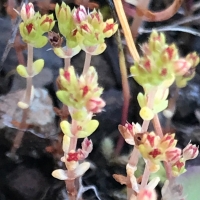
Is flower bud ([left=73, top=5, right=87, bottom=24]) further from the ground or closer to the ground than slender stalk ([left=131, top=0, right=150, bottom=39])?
further from the ground

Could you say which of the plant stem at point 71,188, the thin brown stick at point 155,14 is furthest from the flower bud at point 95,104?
the thin brown stick at point 155,14

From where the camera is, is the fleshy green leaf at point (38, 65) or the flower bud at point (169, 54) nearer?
the flower bud at point (169, 54)

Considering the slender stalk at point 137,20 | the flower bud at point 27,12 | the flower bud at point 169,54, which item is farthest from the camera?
the slender stalk at point 137,20

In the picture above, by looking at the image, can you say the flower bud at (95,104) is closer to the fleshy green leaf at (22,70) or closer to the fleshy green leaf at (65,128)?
the fleshy green leaf at (65,128)

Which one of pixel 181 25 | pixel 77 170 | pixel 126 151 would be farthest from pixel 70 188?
pixel 181 25

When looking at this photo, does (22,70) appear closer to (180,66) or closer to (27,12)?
(27,12)

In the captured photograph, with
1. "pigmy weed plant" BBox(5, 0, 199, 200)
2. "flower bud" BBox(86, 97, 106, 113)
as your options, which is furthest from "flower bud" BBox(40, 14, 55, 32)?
"flower bud" BBox(86, 97, 106, 113)

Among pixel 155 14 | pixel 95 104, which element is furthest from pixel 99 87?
pixel 155 14

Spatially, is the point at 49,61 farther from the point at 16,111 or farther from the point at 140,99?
the point at 140,99

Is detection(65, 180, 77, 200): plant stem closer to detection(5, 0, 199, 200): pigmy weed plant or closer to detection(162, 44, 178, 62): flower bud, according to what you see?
detection(5, 0, 199, 200): pigmy weed plant

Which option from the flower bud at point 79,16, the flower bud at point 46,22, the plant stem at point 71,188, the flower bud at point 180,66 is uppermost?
the flower bud at point 180,66

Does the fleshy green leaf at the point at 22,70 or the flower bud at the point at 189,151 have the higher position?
the fleshy green leaf at the point at 22,70
